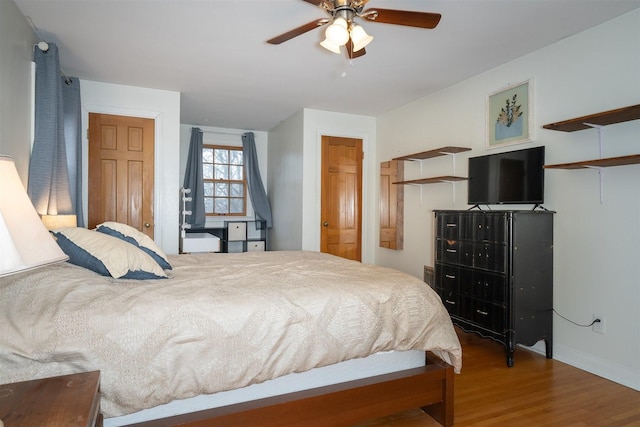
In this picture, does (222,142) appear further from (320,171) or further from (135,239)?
→ (135,239)

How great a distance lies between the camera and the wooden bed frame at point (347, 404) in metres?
1.47

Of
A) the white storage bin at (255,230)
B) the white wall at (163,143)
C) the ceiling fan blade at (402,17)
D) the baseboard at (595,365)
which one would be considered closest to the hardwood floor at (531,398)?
the baseboard at (595,365)

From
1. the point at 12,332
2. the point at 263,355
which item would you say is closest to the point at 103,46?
the point at 12,332

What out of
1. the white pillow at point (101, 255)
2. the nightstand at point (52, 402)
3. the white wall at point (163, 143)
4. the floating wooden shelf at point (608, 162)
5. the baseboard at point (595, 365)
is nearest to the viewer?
the nightstand at point (52, 402)

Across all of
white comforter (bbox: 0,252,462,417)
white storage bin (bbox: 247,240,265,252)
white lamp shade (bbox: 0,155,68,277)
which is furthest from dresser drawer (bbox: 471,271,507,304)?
white storage bin (bbox: 247,240,265,252)

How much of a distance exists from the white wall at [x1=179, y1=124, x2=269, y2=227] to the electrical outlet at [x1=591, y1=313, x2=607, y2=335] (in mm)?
4959

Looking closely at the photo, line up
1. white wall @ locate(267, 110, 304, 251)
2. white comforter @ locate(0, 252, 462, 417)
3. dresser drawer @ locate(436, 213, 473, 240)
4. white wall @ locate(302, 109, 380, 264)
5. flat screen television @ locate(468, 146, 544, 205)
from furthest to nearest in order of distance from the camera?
1. white wall @ locate(267, 110, 304, 251)
2. white wall @ locate(302, 109, 380, 264)
3. dresser drawer @ locate(436, 213, 473, 240)
4. flat screen television @ locate(468, 146, 544, 205)
5. white comforter @ locate(0, 252, 462, 417)

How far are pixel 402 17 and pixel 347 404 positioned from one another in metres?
2.07

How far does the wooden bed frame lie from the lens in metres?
1.47

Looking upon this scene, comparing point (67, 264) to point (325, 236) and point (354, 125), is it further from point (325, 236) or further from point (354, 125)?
point (354, 125)

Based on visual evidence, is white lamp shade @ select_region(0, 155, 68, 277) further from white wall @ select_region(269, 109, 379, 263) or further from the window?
the window

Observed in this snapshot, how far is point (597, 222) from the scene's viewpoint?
268 cm

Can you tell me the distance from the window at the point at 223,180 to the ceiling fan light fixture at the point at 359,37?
4.44m

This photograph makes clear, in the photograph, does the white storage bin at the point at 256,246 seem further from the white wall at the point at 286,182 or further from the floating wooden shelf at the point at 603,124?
the floating wooden shelf at the point at 603,124
